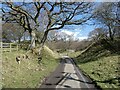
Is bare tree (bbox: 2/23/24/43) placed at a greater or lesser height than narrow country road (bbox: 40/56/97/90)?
lesser

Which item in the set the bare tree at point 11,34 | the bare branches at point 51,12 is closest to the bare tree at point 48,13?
the bare branches at point 51,12

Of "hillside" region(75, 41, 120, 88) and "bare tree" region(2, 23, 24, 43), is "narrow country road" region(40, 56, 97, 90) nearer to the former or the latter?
"hillside" region(75, 41, 120, 88)

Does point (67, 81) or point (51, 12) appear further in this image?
point (51, 12)

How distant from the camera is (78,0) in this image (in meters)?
24.3

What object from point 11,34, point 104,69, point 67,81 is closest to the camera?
point 67,81

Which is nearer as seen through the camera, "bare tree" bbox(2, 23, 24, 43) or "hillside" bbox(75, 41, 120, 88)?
"hillside" bbox(75, 41, 120, 88)

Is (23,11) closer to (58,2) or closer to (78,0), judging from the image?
(58,2)

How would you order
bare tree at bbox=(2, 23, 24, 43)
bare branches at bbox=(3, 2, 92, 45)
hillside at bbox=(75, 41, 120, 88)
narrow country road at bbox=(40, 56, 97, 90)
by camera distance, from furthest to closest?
bare tree at bbox=(2, 23, 24, 43)
bare branches at bbox=(3, 2, 92, 45)
hillside at bbox=(75, 41, 120, 88)
narrow country road at bbox=(40, 56, 97, 90)

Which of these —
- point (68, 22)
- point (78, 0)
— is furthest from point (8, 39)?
point (78, 0)

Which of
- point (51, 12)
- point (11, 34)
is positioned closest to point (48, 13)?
point (51, 12)

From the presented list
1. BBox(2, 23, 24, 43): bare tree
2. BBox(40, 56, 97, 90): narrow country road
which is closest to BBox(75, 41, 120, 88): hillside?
BBox(40, 56, 97, 90): narrow country road

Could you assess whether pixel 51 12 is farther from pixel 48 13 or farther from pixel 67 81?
pixel 67 81

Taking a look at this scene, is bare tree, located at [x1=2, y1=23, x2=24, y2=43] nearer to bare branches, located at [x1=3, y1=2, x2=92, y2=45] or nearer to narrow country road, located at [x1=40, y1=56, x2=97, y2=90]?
bare branches, located at [x1=3, y1=2, x2=92, y2=45]

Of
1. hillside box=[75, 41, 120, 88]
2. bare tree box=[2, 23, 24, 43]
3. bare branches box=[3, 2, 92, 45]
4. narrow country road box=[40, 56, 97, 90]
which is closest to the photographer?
narrow country road box=[40, 56, 97, 90]
